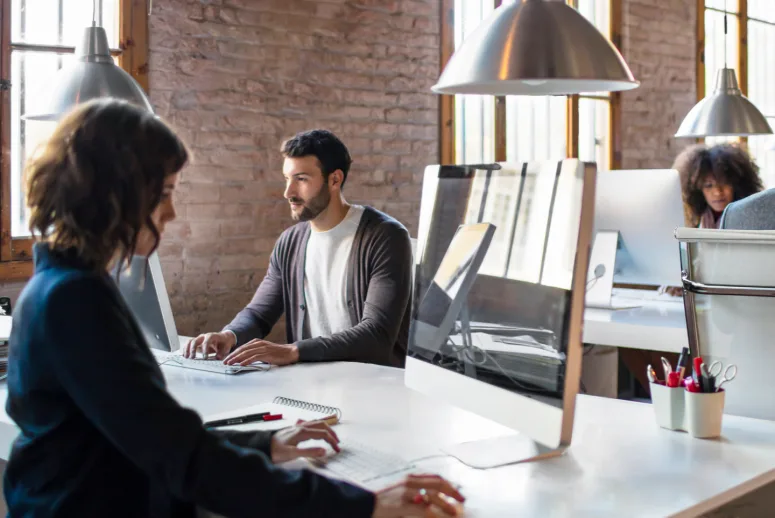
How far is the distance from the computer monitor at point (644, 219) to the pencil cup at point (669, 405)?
5.38ft

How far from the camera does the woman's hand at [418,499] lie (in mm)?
1183

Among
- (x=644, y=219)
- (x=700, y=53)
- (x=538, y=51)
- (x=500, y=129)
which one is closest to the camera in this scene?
(x=538, y=51)

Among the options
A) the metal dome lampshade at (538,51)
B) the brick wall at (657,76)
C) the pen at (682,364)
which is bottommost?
the pen at (682,364)

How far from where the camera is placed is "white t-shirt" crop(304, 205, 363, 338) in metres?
2.96

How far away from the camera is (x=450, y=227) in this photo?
1688 mm

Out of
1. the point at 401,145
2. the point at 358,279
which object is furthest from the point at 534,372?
the point at 401,145

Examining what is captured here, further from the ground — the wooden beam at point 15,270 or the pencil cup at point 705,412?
the wooden beam at point 15,270

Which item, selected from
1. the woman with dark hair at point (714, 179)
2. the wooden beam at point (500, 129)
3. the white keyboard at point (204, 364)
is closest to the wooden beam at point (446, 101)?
the wooden beam at point (500, 129)

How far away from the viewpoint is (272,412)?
1777 millimetres

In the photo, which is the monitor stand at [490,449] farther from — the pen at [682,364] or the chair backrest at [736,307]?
the chair backrest at [736,307]

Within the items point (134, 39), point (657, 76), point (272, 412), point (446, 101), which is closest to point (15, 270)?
point (134, 39)

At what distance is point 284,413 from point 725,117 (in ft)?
11.2

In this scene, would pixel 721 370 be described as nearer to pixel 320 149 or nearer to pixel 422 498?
pixel 422 498

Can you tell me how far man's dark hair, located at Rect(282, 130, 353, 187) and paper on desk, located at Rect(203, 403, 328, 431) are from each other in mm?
1399
